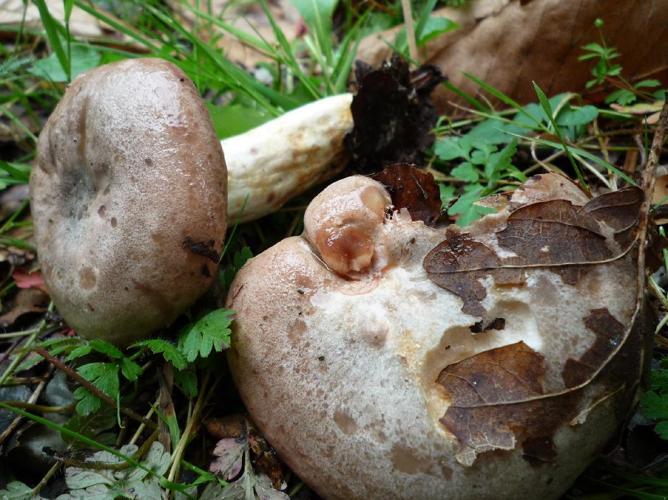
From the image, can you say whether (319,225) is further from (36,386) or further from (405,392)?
(36,386)

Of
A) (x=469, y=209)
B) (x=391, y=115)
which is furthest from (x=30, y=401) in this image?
(x=391, y=115)

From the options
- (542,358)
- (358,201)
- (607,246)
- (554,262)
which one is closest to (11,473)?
(358,201)

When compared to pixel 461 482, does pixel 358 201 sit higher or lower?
higher

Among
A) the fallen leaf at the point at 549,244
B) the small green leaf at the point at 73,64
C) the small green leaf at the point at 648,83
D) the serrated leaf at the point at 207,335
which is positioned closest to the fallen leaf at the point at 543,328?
the fallen leaf at the point at 549,244

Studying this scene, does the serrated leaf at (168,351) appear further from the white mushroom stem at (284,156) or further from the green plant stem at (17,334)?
the green plant stem at (17,334)

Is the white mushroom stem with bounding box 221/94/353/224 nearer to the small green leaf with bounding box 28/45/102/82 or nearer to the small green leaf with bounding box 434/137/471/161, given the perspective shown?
the small green leaf with bounding box 434/137/471/161
